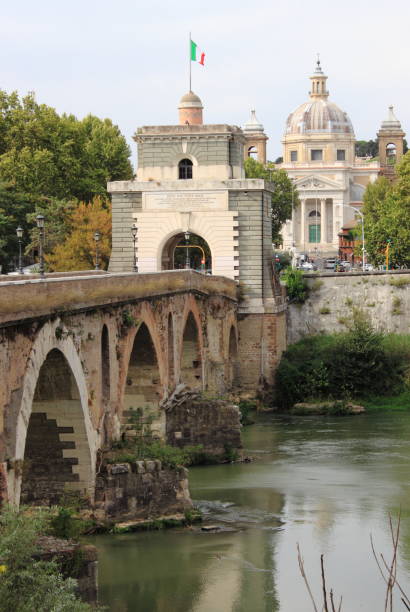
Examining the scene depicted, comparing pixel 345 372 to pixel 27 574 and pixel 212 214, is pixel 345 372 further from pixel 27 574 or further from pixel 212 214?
pixel 27 574

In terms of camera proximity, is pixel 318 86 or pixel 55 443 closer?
pixel 55 443

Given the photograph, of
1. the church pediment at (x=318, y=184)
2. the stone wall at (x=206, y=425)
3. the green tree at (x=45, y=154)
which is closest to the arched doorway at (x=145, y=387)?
the stone wall at (x=206, y=425)

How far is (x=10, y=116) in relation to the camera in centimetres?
7081

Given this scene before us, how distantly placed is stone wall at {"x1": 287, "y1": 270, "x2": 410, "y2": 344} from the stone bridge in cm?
1915

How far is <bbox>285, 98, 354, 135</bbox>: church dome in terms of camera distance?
143375 millimetres

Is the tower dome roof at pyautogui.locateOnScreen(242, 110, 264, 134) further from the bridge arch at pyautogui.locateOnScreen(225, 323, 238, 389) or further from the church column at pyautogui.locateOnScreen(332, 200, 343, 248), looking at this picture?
the bridge arch at pyautogui.locateOnScreen(225, 323, 238, 389)

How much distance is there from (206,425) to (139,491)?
9.89m

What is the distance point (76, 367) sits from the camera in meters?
25.4

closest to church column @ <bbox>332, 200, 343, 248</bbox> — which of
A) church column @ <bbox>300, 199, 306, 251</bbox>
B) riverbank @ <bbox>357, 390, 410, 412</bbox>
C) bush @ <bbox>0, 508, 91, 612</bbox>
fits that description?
church column @ <bbox>300, 199, 306, 251</bbox>

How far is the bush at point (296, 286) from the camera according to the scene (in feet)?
191

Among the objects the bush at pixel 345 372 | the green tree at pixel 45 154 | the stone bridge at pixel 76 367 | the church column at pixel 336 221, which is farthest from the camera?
the church column at pixel 336 221

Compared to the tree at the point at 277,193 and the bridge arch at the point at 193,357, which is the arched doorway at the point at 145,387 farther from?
the tree at the point at 277,193

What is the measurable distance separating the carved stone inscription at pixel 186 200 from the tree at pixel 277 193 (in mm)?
51544

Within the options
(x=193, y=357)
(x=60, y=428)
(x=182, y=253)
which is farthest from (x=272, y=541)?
(x=182, y=253)
